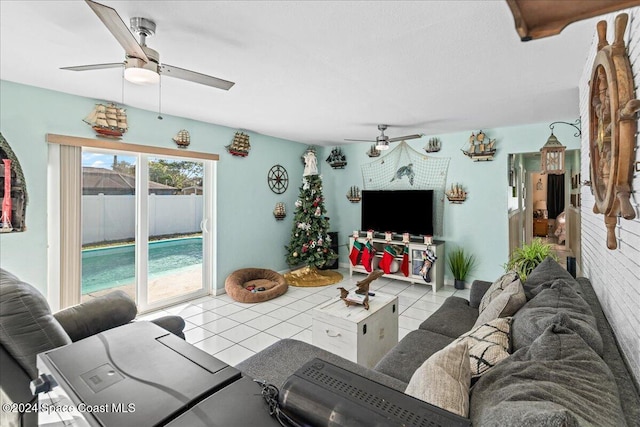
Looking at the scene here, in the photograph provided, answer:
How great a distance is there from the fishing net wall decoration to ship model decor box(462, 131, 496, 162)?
1.26 ft

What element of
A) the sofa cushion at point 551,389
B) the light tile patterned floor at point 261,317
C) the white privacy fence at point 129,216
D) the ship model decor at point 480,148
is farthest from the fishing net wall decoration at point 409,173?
the sofa cushion at point 551,389

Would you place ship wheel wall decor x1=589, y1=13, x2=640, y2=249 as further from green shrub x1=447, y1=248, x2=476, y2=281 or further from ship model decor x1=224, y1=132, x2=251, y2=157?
ship model decor x1=224, y1=132, x2=251, y2=157

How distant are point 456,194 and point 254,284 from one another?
3.32m

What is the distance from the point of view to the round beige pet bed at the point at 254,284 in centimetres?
402

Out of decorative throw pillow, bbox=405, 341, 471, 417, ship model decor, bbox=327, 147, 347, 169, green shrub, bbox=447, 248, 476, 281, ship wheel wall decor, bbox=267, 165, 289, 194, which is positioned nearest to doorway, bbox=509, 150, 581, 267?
green shrub, bbox=447, 248, 476, 281

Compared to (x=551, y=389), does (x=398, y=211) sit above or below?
above

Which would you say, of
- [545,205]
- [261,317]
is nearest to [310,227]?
[261,317]

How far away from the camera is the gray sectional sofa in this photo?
81 centimetres

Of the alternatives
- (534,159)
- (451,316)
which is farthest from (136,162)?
(534,159)

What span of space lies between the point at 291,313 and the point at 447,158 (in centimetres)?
330

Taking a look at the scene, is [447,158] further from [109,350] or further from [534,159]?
[109,350]

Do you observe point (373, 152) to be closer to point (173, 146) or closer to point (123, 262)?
point (173, 146)

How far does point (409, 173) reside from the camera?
518 cm

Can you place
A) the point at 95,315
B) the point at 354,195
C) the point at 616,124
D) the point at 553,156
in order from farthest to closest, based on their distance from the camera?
the point at 354,195, the point at 553,156, the point at 95,315, the point at 616,124
